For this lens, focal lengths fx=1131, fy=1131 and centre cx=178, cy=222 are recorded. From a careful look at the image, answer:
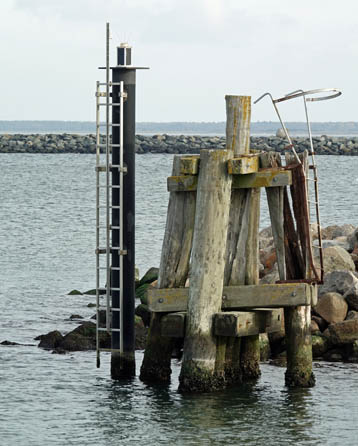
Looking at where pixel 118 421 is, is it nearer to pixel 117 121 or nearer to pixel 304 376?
pixel 304 376

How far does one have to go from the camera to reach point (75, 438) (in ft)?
38.5

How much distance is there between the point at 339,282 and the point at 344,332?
130 centimetres

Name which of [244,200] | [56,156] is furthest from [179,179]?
[56,156]

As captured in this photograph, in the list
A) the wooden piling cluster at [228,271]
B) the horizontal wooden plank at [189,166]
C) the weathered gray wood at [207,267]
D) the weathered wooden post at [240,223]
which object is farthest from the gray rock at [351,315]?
the horizontal wooden plank at [189,166]

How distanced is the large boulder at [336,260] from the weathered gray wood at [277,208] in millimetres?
4340

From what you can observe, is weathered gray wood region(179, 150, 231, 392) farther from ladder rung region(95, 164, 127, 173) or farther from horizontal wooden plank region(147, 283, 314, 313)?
ladder rung region(95, 164, 127, 173)

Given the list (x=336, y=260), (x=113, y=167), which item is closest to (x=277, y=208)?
(x=113, y=167)

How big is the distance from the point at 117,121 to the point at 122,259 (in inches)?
64.9

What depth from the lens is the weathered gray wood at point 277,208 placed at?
13031 millimetres

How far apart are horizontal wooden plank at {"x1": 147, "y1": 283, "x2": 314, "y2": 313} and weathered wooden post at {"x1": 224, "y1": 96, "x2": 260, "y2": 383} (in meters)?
0.25

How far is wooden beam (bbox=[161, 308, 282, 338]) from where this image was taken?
492 inches

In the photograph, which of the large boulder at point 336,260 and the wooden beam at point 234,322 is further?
the large boulder at point 336,260

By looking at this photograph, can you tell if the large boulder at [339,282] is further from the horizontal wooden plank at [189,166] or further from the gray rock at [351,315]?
the horizontal wooden plank at [189,166]

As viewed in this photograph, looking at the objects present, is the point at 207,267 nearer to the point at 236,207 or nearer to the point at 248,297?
the point at 248,297
